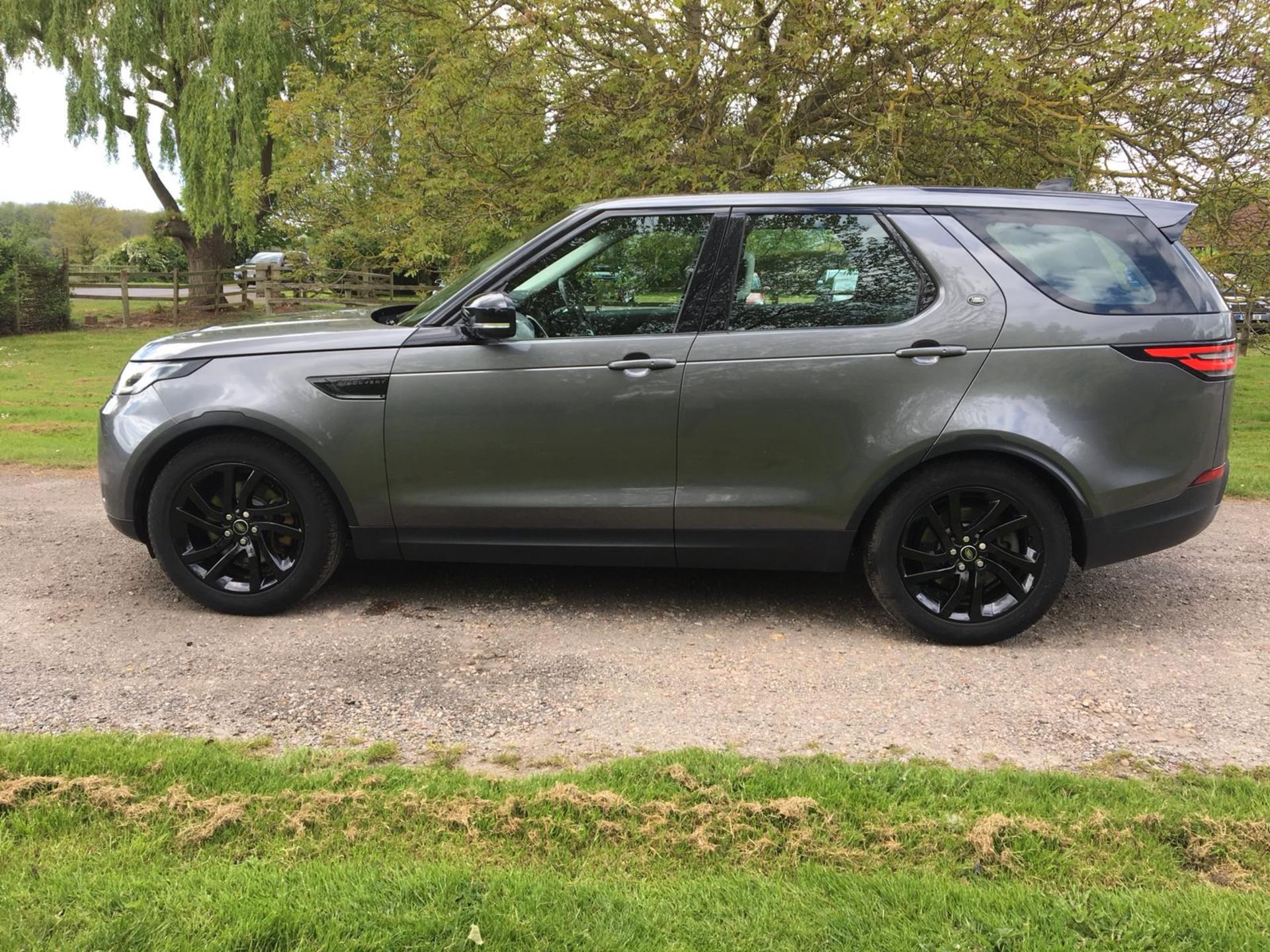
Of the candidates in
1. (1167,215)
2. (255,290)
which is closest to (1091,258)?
(1167,215)

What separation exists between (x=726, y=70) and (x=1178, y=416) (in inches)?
266

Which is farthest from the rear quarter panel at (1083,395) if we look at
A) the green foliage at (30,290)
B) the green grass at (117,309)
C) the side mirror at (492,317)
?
the green grass at (117,309)

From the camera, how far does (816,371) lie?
4.09m

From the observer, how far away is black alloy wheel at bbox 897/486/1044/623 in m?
4.12

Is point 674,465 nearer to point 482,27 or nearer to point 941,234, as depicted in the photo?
point 941,234

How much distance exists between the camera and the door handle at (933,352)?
405 centimetres

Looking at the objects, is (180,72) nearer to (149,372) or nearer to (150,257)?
(150,257)

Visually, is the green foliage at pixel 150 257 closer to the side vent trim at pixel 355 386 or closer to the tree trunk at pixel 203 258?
the tree trunk at pixel 203 258

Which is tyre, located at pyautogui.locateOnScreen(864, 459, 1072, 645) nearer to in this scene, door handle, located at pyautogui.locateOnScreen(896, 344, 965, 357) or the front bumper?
door handle, located at pyautogui.locateOnScreen(896, 344, 965, 357)

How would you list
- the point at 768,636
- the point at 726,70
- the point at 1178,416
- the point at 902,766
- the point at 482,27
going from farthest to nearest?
the point at 482,27 → the point at 726,70 → the point at 768,636 → the point at 1178,416 → the point at 902,766

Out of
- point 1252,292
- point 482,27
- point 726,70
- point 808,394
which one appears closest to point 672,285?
point 808,394

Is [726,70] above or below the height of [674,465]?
→ above

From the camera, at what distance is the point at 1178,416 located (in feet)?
13.3

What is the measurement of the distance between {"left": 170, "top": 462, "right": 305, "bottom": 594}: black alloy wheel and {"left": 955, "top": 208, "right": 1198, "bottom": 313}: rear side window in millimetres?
3285
